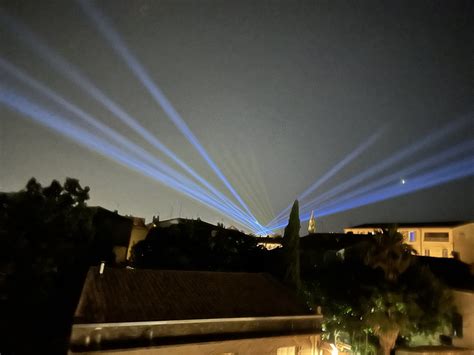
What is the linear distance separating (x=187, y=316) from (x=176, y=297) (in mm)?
1401

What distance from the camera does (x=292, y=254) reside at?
23375 millimetres

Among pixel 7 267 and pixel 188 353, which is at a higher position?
pixel 7 267

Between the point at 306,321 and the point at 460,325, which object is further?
the point at 460,325

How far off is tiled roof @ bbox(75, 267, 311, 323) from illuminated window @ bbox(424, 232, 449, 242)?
2862 cm

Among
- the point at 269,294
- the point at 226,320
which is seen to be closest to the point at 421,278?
the point at 269,294

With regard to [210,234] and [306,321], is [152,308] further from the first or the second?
[210,234]

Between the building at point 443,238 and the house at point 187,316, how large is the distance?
18.6 metres

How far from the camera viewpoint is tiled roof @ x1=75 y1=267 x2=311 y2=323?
1226 cm

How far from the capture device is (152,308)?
12.9 m

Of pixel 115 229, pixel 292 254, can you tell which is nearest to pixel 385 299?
pixel 292 254

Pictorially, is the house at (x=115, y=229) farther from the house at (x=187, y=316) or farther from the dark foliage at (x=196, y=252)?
the house at (x=187, y=316)

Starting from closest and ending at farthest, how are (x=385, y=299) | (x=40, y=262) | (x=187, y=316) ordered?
(x=187, y=316), (x=40, y=262), (x=385, y=299)

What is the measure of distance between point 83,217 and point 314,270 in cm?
1586

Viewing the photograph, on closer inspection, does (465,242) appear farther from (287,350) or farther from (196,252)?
(287,350)
